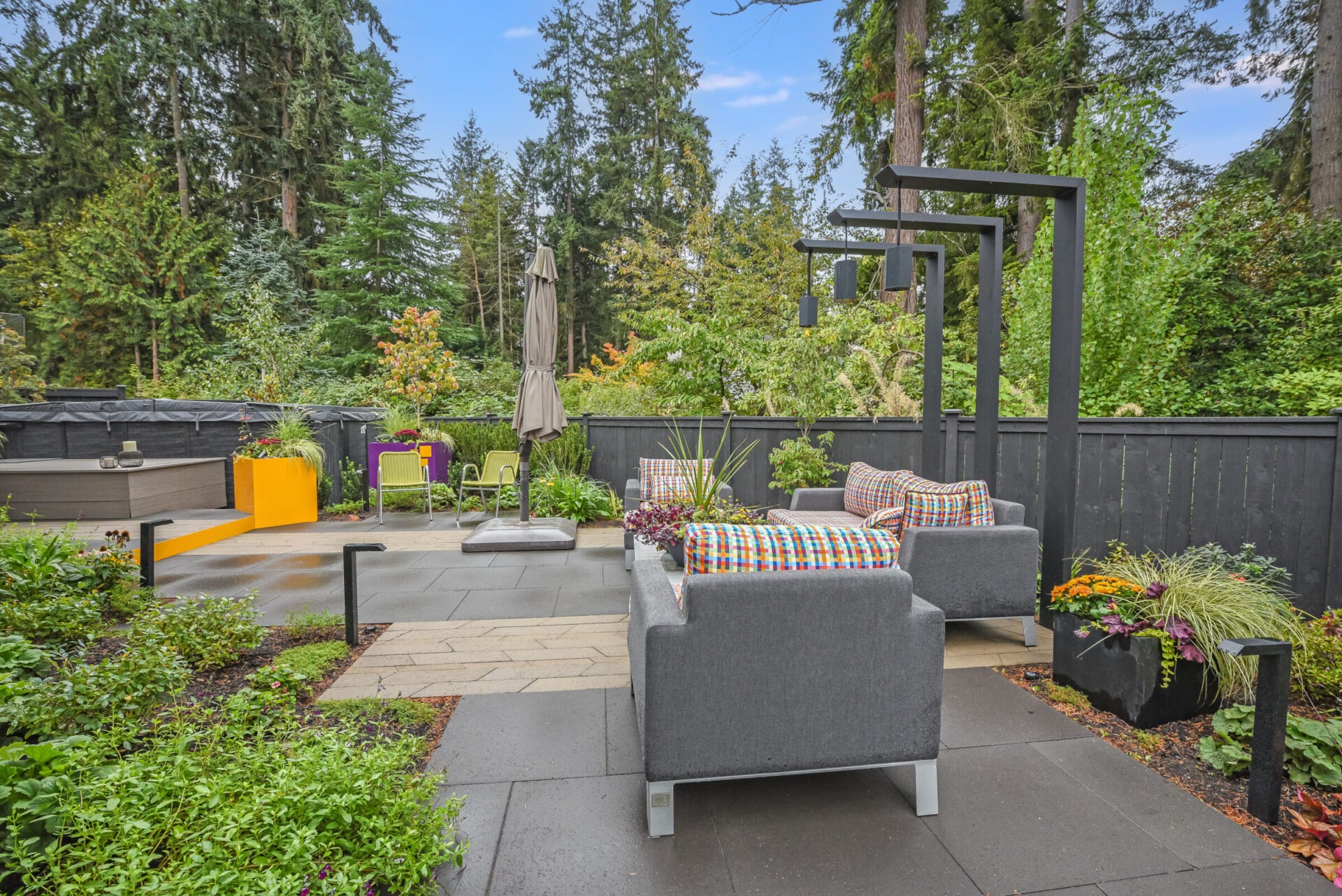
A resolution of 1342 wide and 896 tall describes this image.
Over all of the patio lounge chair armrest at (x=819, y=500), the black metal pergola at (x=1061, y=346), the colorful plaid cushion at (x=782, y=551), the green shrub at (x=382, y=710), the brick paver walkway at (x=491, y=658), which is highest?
the black metal pergola at (x=1061, y=346)

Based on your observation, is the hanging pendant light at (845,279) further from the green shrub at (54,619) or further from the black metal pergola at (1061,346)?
the green shrub at (54,619)

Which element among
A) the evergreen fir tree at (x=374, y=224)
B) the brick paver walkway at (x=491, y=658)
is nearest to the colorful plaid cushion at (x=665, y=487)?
the brick paver walkway at (x=491, y=658)

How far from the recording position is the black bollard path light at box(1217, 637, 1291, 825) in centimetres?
174

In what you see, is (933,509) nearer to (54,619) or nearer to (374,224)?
(54,619)

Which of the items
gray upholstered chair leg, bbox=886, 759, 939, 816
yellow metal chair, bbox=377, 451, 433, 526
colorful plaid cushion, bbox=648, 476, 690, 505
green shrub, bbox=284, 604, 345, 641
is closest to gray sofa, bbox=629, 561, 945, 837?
gray upholstered chair leg, bbox=886, 759, 939, 816

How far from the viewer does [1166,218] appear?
835 cm

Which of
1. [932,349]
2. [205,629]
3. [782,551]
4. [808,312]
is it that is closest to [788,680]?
[782,551]

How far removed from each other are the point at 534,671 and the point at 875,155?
435 inches

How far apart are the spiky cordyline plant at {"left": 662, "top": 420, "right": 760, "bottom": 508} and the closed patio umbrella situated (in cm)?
118

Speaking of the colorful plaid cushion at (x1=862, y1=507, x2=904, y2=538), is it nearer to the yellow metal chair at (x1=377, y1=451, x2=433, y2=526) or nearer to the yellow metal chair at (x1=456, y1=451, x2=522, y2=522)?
the yellow metal chair at (x1=456, y1=451, x2=522, y2=522)

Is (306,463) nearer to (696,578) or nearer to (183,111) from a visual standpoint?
(696,578)

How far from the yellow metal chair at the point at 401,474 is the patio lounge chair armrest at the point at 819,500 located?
4.01 metres

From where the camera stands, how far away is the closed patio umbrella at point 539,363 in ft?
17.4

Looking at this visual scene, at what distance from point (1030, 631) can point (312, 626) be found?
3769mm
